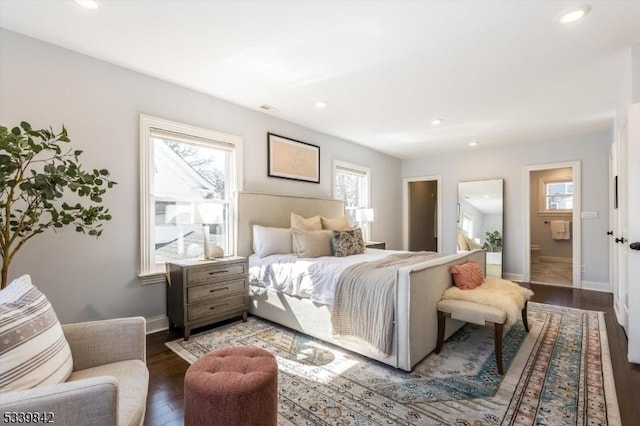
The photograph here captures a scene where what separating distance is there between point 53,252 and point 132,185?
839 mm

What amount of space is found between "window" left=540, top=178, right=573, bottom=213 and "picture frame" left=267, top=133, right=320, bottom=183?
6.07 m

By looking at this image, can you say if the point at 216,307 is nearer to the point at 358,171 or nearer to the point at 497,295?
the point at 497,295

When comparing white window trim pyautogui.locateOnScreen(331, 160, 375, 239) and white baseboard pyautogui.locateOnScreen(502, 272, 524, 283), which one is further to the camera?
white baseboard pyautogui.locateOnScreen(502, 272, 524, 283)

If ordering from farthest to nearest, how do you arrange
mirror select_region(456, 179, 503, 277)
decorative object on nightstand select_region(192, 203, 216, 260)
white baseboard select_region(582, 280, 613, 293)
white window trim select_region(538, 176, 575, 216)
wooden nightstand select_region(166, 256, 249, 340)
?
white window trim select_region(538, 176, 575, 216) < mirror select_region(456, 179, 503, 277) < white baseboard select_region(582, 280, 613, 293) < decorative object on nightstand select_region(192, 203, 216, 260) < wooden nightstand select_region(166, 256, 249, 340)

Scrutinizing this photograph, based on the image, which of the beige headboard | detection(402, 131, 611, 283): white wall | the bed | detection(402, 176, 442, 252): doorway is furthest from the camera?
detection(402, 176, 442, 252): doorway

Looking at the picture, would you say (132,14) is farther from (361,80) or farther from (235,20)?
(361,80)

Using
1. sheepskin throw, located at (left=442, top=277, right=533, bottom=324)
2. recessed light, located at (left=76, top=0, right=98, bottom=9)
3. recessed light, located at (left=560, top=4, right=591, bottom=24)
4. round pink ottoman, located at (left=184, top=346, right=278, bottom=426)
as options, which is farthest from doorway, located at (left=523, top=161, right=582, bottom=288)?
recessed light, located at (left=76, top=0, right=98, bottom=9)

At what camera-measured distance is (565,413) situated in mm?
1819

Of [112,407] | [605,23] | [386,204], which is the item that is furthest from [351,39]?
[386,204]

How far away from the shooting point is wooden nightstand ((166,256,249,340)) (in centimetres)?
292

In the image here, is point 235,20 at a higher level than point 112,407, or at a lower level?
higher

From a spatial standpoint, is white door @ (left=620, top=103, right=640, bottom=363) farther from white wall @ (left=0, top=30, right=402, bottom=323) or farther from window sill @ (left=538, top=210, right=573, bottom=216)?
window sill @ (left=538, top=210, right=573, bottom=216)

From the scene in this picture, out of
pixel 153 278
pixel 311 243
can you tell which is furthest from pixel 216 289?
pixel 311 243

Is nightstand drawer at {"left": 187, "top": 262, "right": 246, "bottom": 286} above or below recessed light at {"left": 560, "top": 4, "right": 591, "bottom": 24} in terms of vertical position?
below
